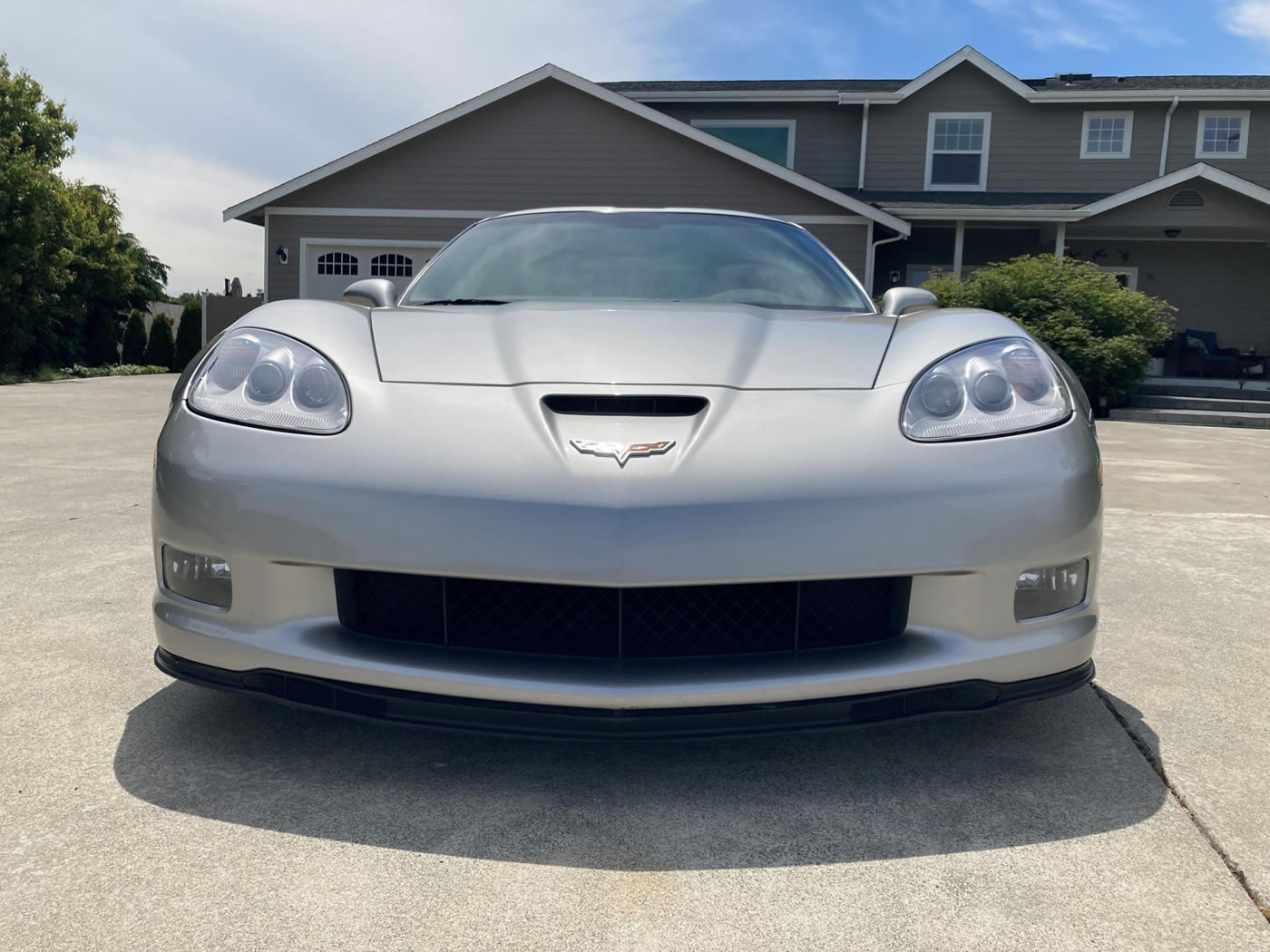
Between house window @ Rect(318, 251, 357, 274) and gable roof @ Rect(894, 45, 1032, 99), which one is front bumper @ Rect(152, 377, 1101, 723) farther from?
gable roof @ Rect(894, 45, 1032, 99)

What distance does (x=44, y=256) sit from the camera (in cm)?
1753

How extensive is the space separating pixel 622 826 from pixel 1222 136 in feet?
68.1

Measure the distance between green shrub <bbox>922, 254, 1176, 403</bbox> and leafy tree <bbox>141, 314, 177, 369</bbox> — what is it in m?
17.0

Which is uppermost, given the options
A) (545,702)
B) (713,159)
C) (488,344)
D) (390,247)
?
(713,159)

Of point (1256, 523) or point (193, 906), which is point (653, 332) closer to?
point (193, 906)

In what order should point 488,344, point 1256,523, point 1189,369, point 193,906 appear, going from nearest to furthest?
point 193,906 → point 488,344 → point 1256,523 → point 1189,369

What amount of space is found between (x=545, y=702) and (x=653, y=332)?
2.67ft

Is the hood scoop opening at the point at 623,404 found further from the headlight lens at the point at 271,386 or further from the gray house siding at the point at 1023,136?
the gray house siding at the point at 1023,136

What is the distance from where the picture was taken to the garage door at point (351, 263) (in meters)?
15.4

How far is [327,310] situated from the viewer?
220 cm

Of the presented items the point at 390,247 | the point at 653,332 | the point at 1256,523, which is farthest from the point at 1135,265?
the point at 653,332

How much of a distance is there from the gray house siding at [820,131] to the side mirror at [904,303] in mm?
16619

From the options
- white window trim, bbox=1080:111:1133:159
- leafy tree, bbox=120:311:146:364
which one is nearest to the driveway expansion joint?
white window trim, bbox=1080:111:1133:159

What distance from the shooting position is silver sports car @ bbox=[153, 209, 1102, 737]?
166 centimetres
